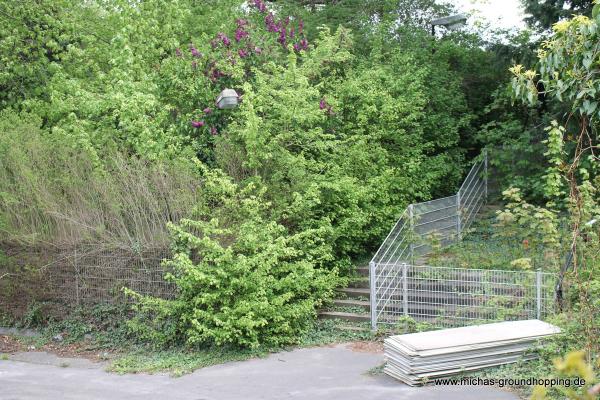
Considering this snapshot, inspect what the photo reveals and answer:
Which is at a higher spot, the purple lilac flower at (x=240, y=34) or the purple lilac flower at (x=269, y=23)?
the purple lilac flower at (x=269, y=23)

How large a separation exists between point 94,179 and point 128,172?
2.50 ft

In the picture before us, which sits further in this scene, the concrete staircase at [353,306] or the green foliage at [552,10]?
the green foliage at [552,10]

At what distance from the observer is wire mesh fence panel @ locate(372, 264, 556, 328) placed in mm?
10328

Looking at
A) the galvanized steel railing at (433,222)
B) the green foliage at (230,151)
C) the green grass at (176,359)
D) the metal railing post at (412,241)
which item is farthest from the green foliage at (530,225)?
the green grass at (176,359)

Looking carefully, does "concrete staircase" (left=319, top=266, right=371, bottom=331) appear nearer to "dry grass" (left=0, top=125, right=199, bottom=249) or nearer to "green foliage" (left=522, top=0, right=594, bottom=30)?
"dry grass" (left=0, top=125, right=199, bottom=249)

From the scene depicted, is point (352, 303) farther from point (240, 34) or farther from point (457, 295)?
point (240, 34)

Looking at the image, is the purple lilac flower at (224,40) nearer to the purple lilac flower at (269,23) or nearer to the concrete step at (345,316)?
the purple lilac flower at (269,23)

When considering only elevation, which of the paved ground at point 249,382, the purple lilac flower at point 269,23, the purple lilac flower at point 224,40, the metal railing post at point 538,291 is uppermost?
the purple lilac flower at point 269,23

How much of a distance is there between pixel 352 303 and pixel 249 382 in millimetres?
3563

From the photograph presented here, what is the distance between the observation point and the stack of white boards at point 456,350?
8703mm

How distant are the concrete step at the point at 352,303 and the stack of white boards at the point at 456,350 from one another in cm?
303

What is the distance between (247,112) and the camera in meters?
12.4

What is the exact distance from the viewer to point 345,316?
12.1 m

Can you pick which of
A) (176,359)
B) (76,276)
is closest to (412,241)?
(176,359)
